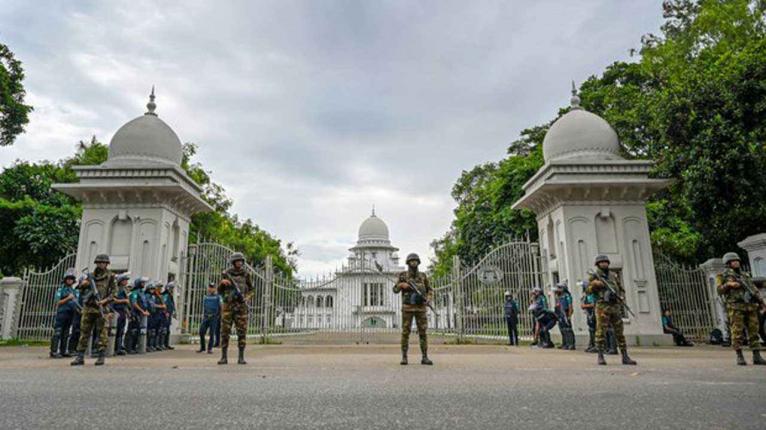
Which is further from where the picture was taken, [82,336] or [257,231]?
[257,231]

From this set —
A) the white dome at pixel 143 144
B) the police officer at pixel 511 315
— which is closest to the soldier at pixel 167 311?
the white dome at pixel 143 144

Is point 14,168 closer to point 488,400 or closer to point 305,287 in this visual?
point 305,287

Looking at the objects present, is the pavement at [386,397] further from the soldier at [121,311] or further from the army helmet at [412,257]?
the soldier at [121,311]

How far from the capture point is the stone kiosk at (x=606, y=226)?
46.3 feet

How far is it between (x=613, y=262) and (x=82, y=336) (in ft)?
43.2

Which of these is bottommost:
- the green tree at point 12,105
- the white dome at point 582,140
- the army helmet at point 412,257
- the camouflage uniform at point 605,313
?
the camouflage uniform at point 605,313

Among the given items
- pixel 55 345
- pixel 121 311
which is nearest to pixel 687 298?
pixel 121 311

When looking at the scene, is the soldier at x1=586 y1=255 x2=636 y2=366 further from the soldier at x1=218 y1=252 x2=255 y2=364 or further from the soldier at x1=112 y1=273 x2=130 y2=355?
the soldier at x1=112 y1=273 x2=130 y2=355

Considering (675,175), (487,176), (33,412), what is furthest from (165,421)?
(487,176)

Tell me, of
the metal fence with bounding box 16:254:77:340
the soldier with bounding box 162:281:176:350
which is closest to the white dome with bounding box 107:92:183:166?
the metal fence with bounding box 16:254:77:340

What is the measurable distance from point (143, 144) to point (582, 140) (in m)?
14.0

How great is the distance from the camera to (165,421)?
375 centimetres

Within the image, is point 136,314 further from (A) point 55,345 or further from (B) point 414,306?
(B) point 414,306

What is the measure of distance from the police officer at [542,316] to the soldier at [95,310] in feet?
33.1
